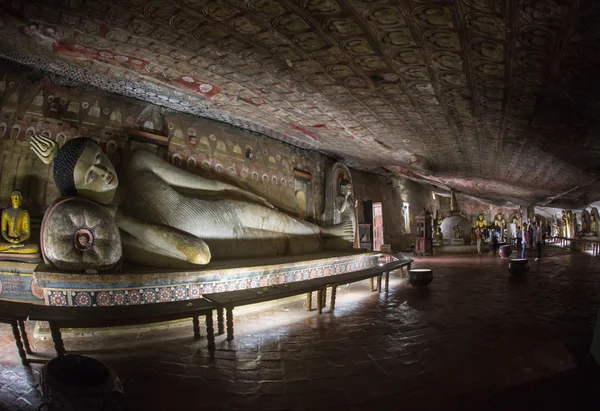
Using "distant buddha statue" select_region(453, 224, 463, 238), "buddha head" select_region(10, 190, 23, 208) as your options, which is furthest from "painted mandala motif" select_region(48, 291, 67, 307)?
"distant buddha statue" select_region(453, 224, 463, 238)

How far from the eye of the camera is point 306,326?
4168 millimetres

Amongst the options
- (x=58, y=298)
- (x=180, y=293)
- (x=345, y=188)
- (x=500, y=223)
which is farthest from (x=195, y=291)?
(x=500, y=223)

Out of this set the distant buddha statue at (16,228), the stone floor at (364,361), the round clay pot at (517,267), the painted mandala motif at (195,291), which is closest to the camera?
the stone floor at (364,361)

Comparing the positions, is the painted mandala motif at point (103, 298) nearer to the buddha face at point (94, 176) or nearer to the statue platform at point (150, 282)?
the statue platform at point (150, 282)

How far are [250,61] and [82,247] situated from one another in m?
2.77

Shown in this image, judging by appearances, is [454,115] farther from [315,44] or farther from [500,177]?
[500,177]

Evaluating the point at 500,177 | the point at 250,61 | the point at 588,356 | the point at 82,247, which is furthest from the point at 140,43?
the point at 500,177

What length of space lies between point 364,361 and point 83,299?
2913mm

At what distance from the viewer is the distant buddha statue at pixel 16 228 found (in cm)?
434

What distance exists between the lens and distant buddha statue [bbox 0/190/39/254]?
434cm

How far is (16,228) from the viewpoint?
4.43 meters

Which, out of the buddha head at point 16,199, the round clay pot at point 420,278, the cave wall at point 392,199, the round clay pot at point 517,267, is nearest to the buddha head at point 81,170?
the buddha head at point 16,199

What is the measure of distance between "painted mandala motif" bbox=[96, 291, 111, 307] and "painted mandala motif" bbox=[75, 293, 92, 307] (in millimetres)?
75

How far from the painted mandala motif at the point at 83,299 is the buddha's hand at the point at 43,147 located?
6.01 feet
